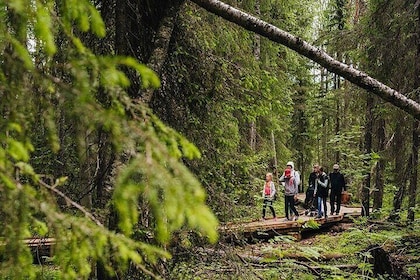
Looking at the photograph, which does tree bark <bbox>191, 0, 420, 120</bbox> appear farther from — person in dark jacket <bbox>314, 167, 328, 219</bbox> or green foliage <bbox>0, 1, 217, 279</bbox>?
person in dark jacket <bbox>314, 167, 328, 219</bbox>

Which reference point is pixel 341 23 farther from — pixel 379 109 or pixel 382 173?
pixel 379 109

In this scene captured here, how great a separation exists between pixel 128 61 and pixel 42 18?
0.36 meters

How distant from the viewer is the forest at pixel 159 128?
1588mm

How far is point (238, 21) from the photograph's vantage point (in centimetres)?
392

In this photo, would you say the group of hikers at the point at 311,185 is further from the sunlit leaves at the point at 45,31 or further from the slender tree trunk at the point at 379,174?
the sunlit leaves at the point at 45,31

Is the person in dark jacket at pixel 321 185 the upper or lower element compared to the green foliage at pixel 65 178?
upper

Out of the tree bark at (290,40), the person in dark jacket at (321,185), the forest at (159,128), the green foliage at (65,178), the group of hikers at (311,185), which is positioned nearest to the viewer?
the green foliage at (65,178)

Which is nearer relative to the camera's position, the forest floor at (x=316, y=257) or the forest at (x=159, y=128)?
the forest at (x=159, y=128)

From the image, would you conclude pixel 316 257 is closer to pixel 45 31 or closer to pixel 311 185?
pixel 45 31

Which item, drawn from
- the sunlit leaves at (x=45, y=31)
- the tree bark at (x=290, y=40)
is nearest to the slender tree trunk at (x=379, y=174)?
the tree bark at (x=290, y=40)

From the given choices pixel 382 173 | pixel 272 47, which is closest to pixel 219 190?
pixel 272 47

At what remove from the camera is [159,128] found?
180cm

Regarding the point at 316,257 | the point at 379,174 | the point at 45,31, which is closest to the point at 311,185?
the point at 379,174

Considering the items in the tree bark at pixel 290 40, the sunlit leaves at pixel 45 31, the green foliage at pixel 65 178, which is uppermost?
the tree bark at pixel 290 40
